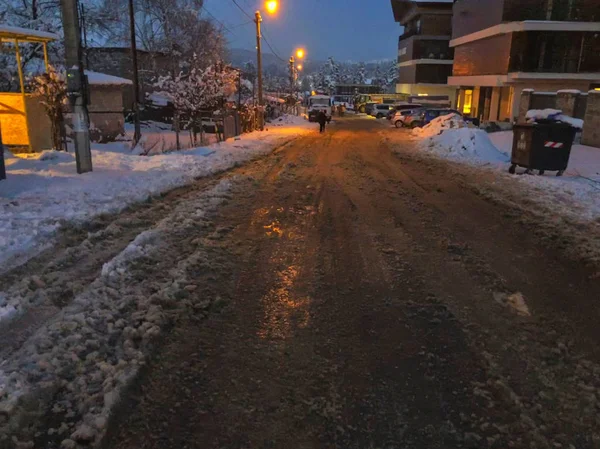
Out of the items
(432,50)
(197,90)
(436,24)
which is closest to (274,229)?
(197,90)

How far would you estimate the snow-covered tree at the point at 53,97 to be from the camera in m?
13.9

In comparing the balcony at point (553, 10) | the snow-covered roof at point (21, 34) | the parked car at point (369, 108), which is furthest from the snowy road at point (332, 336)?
the parked car at point (369, 108)

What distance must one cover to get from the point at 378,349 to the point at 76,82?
921 cm

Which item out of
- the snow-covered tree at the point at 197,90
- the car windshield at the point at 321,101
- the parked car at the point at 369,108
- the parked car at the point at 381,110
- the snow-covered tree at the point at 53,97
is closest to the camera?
the snow-covered tree at the point at 53,97

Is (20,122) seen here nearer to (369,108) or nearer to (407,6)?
(369,108)

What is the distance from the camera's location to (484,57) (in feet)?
139

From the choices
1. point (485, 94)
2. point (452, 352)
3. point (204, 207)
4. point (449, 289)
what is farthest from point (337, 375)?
point (485, 94)

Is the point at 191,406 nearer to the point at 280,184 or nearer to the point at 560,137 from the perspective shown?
the point at 280,184

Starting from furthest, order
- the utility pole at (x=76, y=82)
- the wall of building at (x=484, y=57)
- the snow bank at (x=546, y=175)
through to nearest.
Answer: the wall of building at (x=484, y=57) → the utility pole at (x=76, y=82) → the snow bank at (x=546, y=175)

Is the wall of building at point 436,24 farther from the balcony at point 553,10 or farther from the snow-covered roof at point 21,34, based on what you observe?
the snow-covered roof at point 21,34

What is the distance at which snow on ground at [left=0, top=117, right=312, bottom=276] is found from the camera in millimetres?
Result: 6273

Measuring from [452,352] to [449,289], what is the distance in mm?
1280

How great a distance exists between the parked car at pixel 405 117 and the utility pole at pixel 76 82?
29630 mm

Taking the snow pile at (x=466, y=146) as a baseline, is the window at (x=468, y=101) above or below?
above
